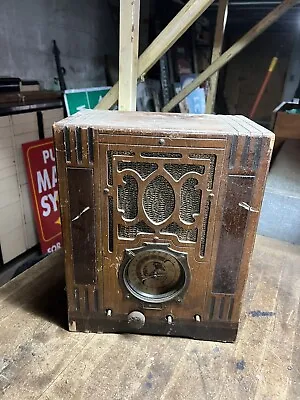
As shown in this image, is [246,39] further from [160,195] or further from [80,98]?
[160,195]

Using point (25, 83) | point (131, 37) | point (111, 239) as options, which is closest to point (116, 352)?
point (111, 239)

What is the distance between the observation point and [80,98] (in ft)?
8.01

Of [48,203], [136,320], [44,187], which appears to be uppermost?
[136,320]

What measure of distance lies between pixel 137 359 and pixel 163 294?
19cm

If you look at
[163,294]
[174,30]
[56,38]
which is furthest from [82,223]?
[56,38]

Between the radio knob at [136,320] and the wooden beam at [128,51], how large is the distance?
0.78 m

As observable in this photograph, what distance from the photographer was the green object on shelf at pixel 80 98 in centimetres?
233

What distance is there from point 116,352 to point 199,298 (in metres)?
0.28

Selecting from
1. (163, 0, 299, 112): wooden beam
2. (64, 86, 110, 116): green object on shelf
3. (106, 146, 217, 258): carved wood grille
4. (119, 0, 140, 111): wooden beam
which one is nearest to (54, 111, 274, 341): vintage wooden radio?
(106, 146, 217, 258): carved wood grille

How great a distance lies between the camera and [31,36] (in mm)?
2227

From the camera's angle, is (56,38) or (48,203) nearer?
(48,203)

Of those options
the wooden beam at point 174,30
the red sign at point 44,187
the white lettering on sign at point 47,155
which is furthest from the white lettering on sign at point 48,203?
the wooden beam at point 174,30

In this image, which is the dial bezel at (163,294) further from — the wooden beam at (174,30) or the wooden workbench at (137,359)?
the wooden beam at (174,30)

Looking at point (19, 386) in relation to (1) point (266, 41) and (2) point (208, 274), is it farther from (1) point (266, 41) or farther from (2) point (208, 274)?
(1) point (266, 41)
